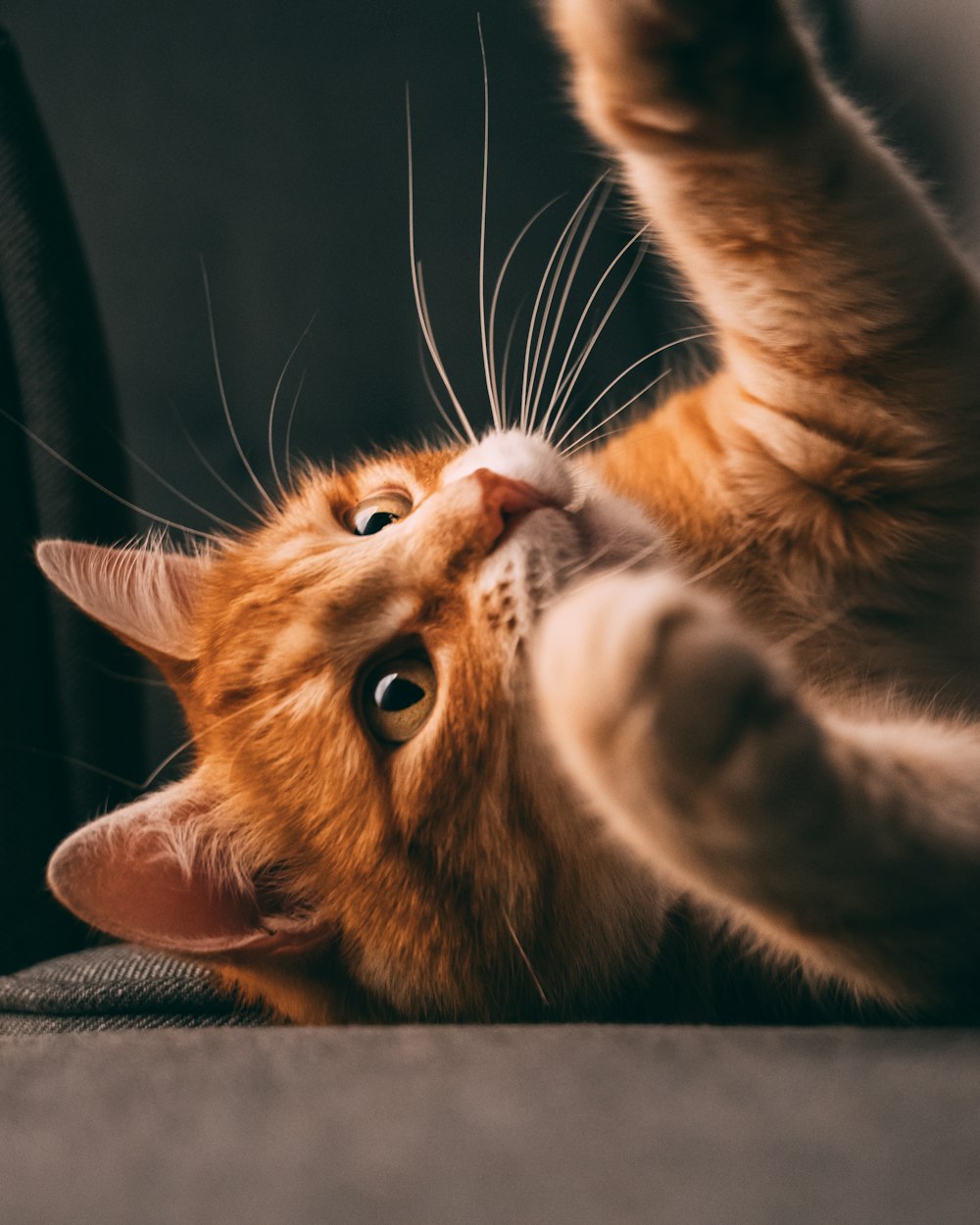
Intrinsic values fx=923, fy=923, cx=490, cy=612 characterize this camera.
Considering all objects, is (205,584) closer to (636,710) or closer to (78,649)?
(78,649)

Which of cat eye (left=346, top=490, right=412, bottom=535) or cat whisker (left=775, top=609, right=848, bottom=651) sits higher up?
cat eye (left=346, top=490, right=412, bottom=535)

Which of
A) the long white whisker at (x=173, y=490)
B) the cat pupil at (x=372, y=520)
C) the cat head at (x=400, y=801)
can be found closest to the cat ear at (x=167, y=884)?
the cat head at (x=400, y=801)

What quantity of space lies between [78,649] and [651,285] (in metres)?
1.01

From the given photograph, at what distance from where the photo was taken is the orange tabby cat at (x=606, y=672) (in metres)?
0.46

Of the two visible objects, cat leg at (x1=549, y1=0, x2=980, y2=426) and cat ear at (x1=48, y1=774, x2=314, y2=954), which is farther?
cat ear at (x1=48, y1=774, x2=314, y2=954)

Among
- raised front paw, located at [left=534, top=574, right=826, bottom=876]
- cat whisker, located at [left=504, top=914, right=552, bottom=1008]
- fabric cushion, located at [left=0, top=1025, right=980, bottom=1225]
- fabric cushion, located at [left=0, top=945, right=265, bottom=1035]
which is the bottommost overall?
cat whisker, located at [left=504, top=914, right=552, bottom=1008]

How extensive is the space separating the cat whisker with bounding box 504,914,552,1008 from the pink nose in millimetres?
289

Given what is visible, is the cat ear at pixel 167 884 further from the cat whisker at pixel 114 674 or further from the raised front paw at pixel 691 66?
the raised front paw at pixel 691 66

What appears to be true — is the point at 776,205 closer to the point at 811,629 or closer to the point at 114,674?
the point at 811,629

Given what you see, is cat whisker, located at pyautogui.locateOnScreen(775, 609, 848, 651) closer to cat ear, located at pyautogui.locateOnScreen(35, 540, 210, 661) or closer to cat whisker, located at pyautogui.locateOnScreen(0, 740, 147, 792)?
cat ear, located at pyautogui.locateOnScreen(35, 540, 210, 661)

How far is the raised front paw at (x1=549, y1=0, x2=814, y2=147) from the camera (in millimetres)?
557

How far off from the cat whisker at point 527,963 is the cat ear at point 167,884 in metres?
0.18

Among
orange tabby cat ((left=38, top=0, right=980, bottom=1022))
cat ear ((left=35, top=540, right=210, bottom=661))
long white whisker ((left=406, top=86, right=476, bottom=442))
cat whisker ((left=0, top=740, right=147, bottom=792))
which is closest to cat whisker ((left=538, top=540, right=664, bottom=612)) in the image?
orange tabby cat ((left=38, top=0, right=980, bottom=1022))

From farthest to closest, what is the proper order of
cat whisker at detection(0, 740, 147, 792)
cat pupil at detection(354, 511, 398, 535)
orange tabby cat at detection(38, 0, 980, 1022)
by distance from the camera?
cat whisker at detection(0, 740, 147, 792)
cat pupil at detection(354, 511, 398, 535)
orange tabby cat at detection(38, 0, 980, 1022)
